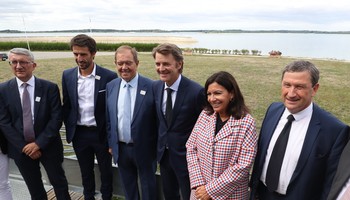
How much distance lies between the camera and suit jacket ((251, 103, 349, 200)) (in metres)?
1.83

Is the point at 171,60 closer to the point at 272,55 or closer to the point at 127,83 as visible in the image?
the point at 127,83

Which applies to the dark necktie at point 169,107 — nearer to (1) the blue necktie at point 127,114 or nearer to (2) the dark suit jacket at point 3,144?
(1) the blue necktie at point 127,114

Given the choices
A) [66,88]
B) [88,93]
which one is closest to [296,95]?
[88,93]

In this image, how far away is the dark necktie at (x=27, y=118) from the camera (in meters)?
2.92

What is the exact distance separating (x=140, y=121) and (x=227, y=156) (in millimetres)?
1051

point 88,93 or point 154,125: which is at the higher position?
point 88,93

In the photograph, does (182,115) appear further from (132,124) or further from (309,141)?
(309,141)

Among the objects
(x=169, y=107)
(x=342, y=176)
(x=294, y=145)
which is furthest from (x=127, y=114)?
(x=342, y=176)

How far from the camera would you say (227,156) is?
2.10m

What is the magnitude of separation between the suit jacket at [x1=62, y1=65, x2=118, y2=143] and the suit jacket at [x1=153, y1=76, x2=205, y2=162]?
763 mm

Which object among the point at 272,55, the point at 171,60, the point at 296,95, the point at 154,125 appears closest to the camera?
the point at 296,95

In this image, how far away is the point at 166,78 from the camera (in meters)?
2.56

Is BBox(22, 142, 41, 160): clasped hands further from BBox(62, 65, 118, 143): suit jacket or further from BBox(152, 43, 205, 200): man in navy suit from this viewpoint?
BBox(152, 43, 205, 200): man in navy suit

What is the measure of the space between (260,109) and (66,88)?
17.9 feet
